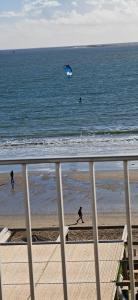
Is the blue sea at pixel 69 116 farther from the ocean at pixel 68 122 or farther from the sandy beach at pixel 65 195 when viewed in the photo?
the sandy beach at pixel 65 195

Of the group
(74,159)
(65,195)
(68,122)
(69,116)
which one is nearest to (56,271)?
(74,159)

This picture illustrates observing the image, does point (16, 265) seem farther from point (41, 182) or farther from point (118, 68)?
point (118, 68)

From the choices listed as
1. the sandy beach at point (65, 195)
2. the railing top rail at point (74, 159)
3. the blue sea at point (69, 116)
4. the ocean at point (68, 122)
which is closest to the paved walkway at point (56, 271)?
the railing top rail at point (74, 159)

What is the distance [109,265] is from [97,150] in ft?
84.1

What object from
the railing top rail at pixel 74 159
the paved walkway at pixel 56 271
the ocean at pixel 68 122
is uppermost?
the ocean at pixel 68 122

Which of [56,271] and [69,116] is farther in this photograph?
[69,116]

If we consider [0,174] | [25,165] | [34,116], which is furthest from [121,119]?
[25,165]

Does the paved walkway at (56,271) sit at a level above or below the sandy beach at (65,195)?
below

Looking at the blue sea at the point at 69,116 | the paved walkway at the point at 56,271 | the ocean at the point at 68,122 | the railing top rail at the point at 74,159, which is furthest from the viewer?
the blue sea at the point at 69,116

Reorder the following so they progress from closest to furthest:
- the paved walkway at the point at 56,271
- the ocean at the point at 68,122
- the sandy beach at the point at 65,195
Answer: the paved walkway at the point at 56,271 < the sandy beach at the point at 65,195 < the ocean at the point at 68,122

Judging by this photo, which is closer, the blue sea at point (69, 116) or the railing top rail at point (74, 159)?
the railing top rail at point (74, 159)

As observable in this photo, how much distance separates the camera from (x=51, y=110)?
61.9 m

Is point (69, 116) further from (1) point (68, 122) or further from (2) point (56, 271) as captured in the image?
(2) point (56, 271)

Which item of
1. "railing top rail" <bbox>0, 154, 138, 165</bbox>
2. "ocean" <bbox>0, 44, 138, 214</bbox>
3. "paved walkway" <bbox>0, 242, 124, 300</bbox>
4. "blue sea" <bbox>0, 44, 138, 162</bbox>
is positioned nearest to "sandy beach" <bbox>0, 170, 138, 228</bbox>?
"ocean" <bbox>0, 44, 138, 214</bbox>
